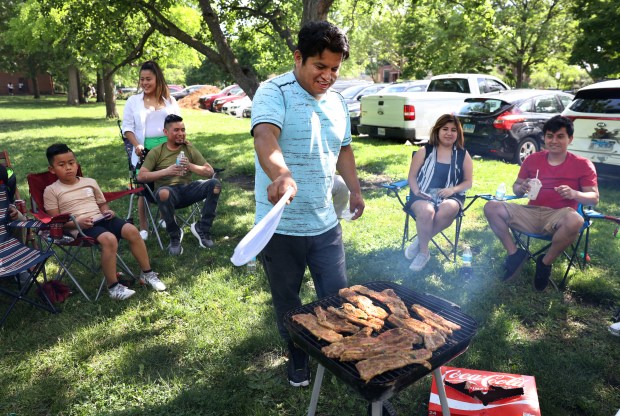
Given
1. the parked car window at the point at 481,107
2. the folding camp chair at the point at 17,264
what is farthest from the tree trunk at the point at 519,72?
the folding camp chair at the point at 17,264

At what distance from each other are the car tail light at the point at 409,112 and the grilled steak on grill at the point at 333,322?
29.7 feet

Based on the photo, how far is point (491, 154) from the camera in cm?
891

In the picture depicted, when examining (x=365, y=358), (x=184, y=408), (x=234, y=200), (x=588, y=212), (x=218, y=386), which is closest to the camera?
(x=365, y=358)

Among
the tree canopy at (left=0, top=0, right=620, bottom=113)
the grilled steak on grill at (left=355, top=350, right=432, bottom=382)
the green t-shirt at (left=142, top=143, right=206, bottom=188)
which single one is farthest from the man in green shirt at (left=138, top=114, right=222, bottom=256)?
the grilled steak on grill at (left=355, top=350, right=432, bottom=382)

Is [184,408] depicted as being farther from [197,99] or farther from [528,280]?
[197,99]

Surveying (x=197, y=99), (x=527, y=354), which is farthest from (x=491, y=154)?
(x=197, y=99)

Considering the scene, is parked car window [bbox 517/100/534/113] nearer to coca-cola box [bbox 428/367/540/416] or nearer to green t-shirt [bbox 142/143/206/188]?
green t-shirt [bbox 142/143/206/188]

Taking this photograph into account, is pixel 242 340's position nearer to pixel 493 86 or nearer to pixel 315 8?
pixel 315 8

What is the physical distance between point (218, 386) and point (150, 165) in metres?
2.91

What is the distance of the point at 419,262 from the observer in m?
4.32

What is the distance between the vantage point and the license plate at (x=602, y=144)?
247 inches

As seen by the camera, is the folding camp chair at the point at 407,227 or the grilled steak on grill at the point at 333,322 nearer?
the grilled steak on grill at the point at 333,322

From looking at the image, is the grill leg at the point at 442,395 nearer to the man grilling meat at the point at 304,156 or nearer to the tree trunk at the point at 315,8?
the man grilling meat at the point at 304,156

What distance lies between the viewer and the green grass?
2.67 metres
